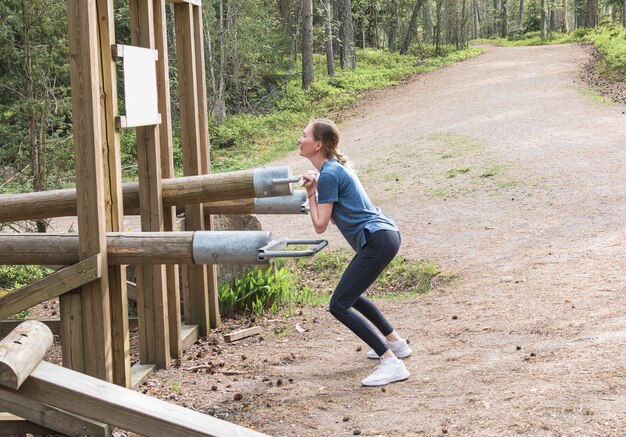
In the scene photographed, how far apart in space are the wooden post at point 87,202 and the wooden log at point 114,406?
54.0 inches

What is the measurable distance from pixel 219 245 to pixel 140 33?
233 centimetres

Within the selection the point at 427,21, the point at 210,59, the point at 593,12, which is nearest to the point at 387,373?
the point at 210,59

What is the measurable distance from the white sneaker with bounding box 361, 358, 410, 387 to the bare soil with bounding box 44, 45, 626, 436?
0.07 meters

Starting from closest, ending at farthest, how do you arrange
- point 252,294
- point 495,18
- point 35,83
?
point 252,294 < point 35,83 < point 495,18

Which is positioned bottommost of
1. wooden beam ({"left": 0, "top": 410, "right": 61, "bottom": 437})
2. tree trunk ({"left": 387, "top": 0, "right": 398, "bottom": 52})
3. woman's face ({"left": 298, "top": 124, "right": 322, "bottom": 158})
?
wooden beam ({"left": 0, "top": 410, "right": 61, "bottom": 437})

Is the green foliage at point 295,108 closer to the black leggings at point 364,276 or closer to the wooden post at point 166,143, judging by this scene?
the wooden post at point 166,143

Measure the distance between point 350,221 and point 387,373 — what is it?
1132mm

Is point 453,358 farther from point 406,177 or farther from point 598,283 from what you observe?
point 406,177

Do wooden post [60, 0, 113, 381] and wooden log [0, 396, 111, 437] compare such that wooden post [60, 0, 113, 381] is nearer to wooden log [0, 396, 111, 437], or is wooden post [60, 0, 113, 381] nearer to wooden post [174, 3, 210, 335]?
wooden log [0, 396, 111, 437]

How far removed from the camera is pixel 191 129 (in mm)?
7594

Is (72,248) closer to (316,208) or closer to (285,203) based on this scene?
(316,208)

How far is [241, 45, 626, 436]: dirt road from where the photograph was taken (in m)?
4.98

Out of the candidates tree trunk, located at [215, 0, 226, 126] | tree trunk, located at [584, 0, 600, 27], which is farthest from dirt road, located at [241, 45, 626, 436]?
tree trunk, located at [584, 0, 600, 27]

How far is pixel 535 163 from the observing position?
549 inches
